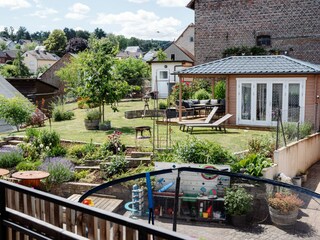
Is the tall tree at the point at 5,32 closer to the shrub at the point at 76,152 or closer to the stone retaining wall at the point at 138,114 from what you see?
the stone retaining wall at the point at 138,114

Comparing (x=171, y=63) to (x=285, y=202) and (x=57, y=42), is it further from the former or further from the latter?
(x=57, y=42)

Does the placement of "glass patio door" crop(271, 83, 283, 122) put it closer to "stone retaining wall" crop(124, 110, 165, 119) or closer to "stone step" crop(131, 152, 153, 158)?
"stone retaining wall" crop(124, 110, 165, 119)

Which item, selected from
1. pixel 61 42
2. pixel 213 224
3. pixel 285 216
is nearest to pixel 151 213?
pixel 213 224

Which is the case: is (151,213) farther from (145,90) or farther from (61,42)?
(61,42)

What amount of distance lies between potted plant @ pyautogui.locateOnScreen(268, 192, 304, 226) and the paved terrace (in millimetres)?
122

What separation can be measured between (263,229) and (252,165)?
13.4 feet

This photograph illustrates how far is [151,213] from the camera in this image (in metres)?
5.84

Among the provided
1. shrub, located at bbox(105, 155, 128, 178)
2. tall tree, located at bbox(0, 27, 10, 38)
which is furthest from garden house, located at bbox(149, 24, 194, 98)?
tall tree, located at bbox(0, 27, 10, 38)

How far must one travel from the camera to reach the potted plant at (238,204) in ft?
21.3

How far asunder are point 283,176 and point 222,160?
1772 millimetres

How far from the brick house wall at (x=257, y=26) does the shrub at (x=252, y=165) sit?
16.0m

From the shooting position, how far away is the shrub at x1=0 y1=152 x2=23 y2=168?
12008 mm

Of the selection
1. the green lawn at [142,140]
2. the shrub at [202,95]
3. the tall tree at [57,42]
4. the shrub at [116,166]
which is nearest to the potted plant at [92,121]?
the green lawn at [142,140]

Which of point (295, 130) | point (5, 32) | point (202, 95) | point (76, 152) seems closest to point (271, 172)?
point (295, 130)
